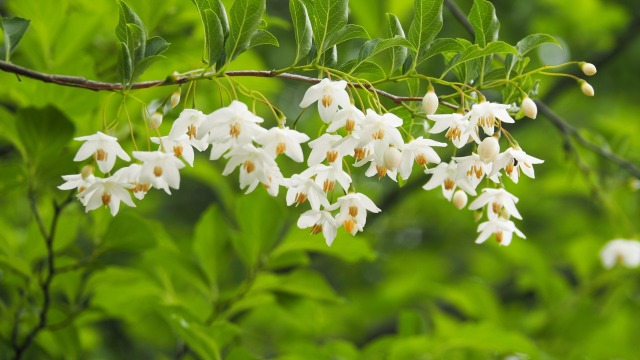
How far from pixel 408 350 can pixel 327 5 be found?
5.02 ft

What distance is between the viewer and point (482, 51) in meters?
1.57

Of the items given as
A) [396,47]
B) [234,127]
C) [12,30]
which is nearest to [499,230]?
[396,47]

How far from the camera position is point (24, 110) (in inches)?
84.6

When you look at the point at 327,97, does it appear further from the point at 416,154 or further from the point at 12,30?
the point at 12,30

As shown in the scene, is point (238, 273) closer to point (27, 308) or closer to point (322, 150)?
point (27, 308)

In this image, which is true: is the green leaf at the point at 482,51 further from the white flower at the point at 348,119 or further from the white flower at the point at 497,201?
the white flower at the point at 497,201

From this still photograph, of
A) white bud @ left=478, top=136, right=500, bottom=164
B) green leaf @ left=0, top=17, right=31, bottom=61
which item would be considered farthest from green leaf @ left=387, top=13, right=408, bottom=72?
green leaf @ left=0, top=17, right=31, bottom=61

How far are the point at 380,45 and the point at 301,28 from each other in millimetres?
172

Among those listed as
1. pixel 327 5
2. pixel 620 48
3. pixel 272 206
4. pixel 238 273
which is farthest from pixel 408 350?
pixel 238 273

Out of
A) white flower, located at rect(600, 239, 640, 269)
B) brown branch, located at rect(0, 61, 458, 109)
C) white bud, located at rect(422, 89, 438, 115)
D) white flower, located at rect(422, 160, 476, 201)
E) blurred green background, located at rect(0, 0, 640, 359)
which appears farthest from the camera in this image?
white flower, located at rect(600, 239, 640, 269)

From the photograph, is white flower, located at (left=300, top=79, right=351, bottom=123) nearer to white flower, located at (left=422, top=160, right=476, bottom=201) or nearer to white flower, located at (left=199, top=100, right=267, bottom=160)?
white flower, located at (left=199, top=100, right=267, bottom=160)

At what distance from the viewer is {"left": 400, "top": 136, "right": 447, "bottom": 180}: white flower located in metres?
1.70

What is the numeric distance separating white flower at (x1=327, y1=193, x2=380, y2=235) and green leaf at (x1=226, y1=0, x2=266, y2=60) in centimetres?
47

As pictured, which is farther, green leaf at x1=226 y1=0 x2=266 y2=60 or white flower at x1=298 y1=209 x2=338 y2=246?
white flower at x1=298 y1=209 x2=338 y2=246
